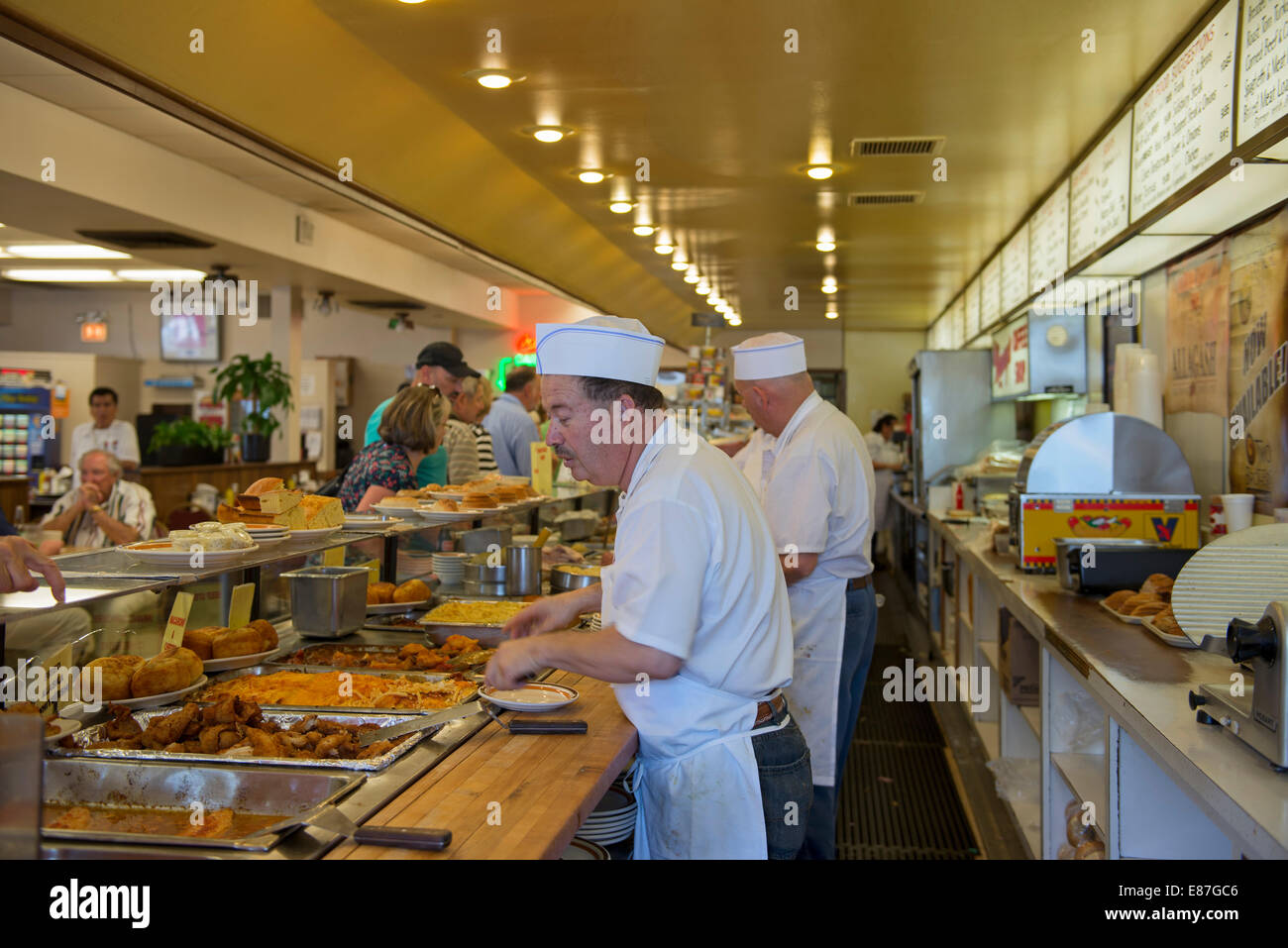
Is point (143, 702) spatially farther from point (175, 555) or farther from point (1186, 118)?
point (1186, 118)

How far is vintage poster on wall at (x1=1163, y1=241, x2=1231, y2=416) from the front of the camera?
4.46m

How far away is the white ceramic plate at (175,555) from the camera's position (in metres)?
2.30

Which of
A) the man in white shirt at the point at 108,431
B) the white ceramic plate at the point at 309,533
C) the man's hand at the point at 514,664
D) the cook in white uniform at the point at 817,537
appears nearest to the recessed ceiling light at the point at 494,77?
the cook in white uniform at the point at 817,537

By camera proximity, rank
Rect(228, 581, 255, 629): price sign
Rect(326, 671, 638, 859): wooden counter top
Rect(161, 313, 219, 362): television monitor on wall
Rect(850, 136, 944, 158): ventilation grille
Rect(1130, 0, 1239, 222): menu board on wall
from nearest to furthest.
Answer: Rect(326, 671, 638, 859): wooden counter top, Rect(228, 581, 255, 629): price sign, Rect(1130, 0, 1239, 222): menu board on wall, Rect(850, 136, 944, 158): ventilation grille, Rect(161, 313, 219, 362): television monitor on wall

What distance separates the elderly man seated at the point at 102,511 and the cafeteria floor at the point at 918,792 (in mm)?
4052

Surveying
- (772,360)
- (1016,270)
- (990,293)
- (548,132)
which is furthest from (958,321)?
(772,360)

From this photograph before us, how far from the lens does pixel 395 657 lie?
2861 millimetres

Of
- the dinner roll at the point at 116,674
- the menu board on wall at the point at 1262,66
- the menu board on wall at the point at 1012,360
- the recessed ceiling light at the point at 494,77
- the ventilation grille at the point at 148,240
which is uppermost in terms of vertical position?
the recessed ceiling light at the point at 494,77

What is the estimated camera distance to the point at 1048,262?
6.59 m

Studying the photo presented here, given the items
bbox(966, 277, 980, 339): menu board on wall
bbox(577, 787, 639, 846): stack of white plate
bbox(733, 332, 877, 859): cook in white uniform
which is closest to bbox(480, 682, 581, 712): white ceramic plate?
bbox(577, 787, 639, 846): stack of white plate

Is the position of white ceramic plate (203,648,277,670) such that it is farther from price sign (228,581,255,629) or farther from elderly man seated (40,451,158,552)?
elderly man seated (40,451,158,552)

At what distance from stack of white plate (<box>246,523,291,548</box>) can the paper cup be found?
3187mm

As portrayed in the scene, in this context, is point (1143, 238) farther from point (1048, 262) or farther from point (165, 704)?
point (165, 704)

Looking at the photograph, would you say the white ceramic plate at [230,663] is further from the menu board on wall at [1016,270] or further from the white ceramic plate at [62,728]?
the menu board on wall at [1016,270]
